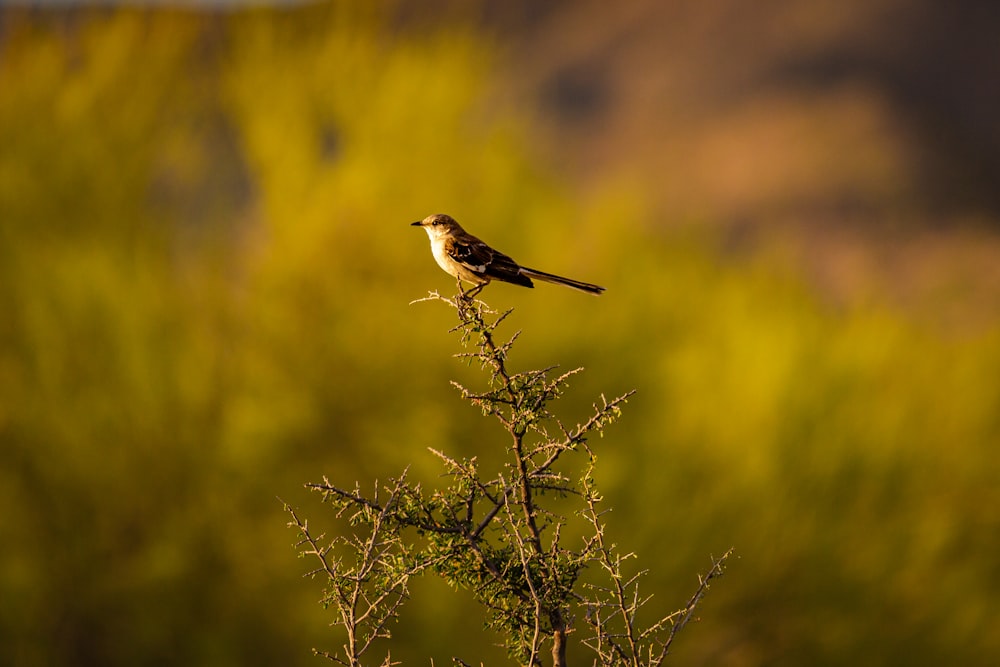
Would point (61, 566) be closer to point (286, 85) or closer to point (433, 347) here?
point (433, 347)

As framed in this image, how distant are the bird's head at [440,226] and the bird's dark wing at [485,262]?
0.56ft

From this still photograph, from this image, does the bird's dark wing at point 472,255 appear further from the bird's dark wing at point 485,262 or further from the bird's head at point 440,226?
the bird's head at point 440,226

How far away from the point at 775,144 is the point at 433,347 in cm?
10274

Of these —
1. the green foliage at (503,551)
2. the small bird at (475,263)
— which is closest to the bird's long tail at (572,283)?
the small bird at (475,263)

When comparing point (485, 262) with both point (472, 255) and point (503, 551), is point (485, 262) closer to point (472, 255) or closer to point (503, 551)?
point (472, 255)

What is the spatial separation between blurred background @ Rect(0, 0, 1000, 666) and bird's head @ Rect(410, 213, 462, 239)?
761cm

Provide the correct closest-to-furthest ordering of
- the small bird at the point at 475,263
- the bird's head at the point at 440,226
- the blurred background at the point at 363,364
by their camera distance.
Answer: the small bird at the point at 475,263
the bird's head at the point at 440,226
the blurred background at the point at 363,364

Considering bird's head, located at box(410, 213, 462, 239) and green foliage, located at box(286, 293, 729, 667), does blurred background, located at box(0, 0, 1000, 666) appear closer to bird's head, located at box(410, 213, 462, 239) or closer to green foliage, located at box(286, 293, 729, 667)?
bird's head, located at box(410, 213, 462, 239)

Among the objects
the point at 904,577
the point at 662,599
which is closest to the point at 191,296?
the point at 662,599

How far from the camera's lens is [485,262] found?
4129 mm

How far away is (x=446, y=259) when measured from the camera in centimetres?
416

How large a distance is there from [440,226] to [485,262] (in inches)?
17.1

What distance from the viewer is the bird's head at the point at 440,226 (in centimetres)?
438

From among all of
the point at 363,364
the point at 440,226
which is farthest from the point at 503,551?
the point at 363,364
